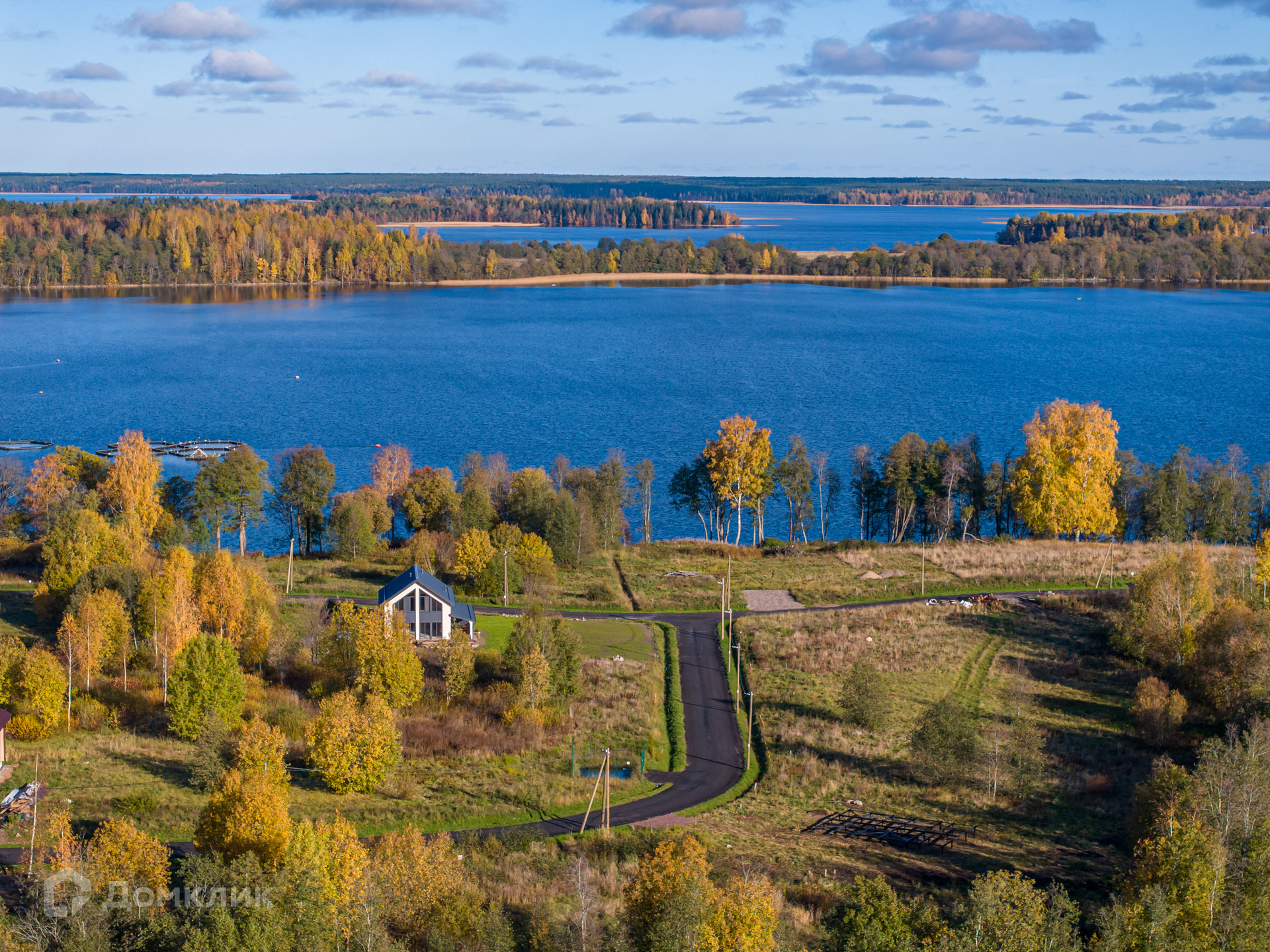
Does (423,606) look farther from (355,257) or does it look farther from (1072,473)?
(355,257)

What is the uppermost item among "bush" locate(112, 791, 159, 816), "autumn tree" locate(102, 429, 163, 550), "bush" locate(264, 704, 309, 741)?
"autumn tree" locate(102, 429, 163, 550)

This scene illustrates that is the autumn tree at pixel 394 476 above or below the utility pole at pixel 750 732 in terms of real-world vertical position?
above

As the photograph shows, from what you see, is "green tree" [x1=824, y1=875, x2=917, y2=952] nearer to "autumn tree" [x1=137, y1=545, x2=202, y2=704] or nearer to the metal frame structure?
the metal frame structure

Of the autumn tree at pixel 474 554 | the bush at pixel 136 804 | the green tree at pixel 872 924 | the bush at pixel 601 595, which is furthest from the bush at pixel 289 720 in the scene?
the green tree at pixel 872 924

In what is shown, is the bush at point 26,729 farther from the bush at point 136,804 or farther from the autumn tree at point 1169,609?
the autumn tree at point 1169,609

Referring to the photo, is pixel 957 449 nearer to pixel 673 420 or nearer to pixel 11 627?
pixel 673 420

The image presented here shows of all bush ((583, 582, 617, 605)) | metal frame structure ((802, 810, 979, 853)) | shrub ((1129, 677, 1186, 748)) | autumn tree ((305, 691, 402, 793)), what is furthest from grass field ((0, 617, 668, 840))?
shrub ((1129, 677, 1186, 748))
